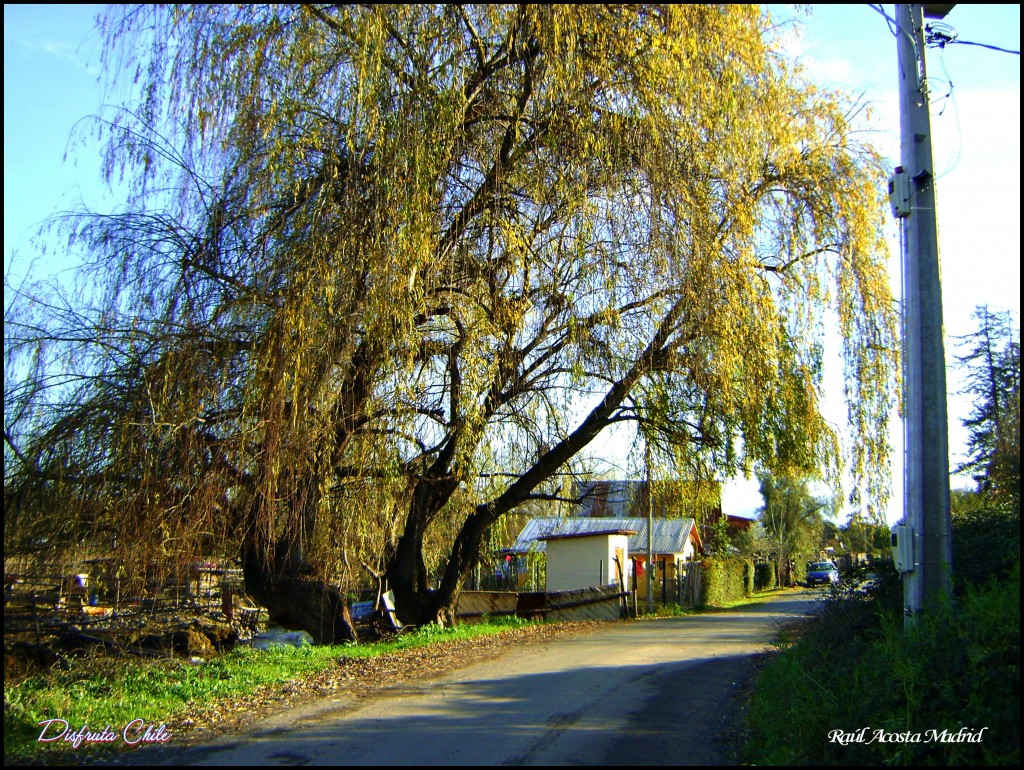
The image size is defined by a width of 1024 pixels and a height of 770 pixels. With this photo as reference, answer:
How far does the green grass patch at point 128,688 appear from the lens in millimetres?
7863

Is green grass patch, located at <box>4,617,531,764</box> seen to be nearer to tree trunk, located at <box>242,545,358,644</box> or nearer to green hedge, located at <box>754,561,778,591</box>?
tree trunk, located at <box>242,545,358,644</box>

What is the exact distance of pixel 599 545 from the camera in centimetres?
3027

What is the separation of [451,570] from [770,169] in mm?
10295

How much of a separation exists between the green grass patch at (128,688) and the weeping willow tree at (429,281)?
1594mm

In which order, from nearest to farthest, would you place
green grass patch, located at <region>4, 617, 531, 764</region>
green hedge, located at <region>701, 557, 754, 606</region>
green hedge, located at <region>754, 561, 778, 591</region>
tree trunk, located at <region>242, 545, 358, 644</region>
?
1. green grass patch, located at <region>4, 617, 531, 764</region>
2. tree trunk, located at <region>242, 545, 358, 644</region>
3. green hedge, located at <region>701, 557, 754, 606</region>
4. green hedge, located at <region>754, 561, 778, 591</region>

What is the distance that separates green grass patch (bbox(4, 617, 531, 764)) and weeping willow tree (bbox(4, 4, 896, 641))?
1.59 m

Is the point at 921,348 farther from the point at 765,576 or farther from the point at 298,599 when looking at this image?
the point at 765,576

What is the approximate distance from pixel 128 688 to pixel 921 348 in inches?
371

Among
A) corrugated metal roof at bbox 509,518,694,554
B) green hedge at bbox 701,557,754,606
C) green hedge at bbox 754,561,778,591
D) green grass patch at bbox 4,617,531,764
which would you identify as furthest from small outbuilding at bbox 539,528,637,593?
green grass patch at bbox 4,617,531,764

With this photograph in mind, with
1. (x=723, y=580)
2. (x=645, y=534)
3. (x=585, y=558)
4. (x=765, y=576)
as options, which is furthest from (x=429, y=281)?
(x=765, y=576)

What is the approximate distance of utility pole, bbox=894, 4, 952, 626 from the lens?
7465 mm

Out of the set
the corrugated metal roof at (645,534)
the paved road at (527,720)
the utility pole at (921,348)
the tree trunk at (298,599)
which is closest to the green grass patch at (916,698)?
the utility pole at (921,348)

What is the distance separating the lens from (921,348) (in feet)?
25.6

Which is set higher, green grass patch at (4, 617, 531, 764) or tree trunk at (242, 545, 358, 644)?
tree trunk at (242, 545, 358, 644)
